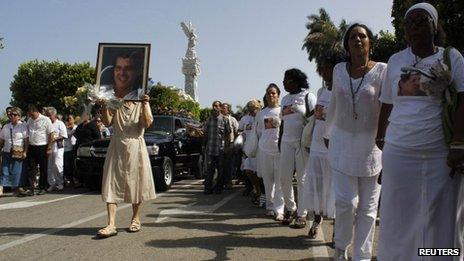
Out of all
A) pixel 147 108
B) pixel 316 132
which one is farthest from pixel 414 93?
pixel 147 108

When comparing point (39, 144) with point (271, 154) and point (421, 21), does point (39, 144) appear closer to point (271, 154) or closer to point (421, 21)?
point (271, 154)

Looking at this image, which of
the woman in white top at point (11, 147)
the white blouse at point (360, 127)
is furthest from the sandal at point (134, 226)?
the woman in white top at point (11, 147)

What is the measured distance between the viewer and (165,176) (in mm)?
12172

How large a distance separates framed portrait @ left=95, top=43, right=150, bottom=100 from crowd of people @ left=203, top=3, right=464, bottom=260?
196 cm

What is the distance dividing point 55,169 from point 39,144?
52.0 inches

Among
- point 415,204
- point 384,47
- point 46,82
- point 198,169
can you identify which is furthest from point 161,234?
point 46,82

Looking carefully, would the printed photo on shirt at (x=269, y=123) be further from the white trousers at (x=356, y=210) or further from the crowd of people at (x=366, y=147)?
the white trousers at (x=356, y=210)

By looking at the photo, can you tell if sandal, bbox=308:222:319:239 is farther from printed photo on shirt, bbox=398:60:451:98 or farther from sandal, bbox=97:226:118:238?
printed photo on shirt, bbox=398:60:451:98

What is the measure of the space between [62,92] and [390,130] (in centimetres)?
5677

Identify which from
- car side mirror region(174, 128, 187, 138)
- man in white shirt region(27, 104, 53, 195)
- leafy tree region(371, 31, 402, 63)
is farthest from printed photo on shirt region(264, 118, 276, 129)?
leafy tree region(371, 31, 402, 63)

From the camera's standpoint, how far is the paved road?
5500 mm

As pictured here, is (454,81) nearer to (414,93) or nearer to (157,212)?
A: (414,93)

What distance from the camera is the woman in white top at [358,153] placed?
4348mm

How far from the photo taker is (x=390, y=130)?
3559 millimetres
